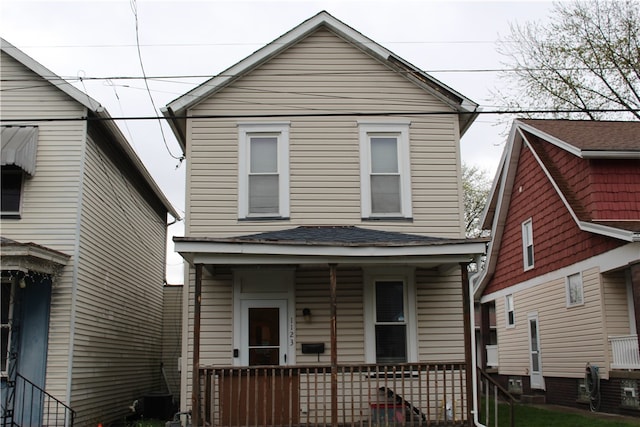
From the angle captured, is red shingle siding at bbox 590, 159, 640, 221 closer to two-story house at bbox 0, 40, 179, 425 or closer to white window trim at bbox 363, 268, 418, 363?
white window trim at bbox 363, 268, 418, 363

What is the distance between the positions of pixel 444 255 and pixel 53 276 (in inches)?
273

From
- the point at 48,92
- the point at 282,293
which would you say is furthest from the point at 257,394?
the point at 48,92

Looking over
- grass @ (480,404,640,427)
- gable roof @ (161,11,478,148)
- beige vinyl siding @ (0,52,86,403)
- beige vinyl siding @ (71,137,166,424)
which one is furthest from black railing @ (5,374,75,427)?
grass @ (480,404,640,427)

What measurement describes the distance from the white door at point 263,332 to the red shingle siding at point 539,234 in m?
6.99

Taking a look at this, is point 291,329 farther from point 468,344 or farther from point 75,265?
point 75,265

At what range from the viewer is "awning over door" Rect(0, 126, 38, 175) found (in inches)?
484

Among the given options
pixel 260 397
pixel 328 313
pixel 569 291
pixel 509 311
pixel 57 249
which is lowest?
pixel 260 397

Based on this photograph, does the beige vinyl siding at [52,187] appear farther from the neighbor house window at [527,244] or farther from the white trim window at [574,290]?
the neighbor house window at [527,244]

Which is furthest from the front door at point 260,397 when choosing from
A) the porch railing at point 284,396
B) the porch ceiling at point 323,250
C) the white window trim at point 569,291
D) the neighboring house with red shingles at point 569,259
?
the white window trim at point 569,291

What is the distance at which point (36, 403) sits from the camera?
12008 millimetres

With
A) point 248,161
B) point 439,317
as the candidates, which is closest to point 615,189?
point 439,317

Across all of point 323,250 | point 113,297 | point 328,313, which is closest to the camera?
point 323,250

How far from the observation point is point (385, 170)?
521 inches

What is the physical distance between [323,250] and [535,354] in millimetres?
11035
